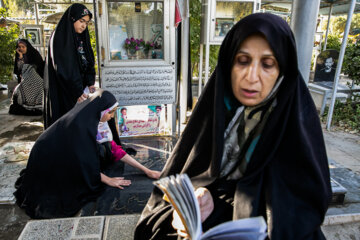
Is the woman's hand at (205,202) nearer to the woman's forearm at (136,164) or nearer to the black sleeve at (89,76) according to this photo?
the woman's forearm at (136,164)

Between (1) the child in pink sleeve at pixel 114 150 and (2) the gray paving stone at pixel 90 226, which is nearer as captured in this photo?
(2) the gray paving stone at pixel 90 226

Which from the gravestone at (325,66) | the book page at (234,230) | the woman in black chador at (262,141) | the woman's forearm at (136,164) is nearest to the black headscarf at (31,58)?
the woman's forearm at (136,164)

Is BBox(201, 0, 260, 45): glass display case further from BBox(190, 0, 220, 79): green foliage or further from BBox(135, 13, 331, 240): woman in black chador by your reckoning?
BBox(135, 13, 331, 240): woman in black chador

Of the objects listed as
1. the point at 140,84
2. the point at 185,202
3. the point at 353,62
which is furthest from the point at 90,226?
the point at 353,62

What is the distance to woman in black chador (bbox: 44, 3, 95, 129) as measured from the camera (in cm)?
345

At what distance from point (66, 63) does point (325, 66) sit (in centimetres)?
602

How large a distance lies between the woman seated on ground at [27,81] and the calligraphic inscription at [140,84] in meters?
2.61

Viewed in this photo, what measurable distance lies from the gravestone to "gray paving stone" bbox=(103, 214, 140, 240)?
20.3 feet

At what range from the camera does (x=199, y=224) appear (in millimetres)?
838

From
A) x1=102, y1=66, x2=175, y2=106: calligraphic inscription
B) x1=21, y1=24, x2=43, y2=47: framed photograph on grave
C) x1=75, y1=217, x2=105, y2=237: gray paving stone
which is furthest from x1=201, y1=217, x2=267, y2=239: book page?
x1=21, y1=24, x2=43, y2=47: framed photograph on grave

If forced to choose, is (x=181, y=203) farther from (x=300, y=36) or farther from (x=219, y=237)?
(x=300, y=36)

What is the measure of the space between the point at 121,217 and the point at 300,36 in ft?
6.71

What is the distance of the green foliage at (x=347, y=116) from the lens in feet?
17.5

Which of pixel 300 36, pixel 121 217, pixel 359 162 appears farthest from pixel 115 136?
pixel 359 162
